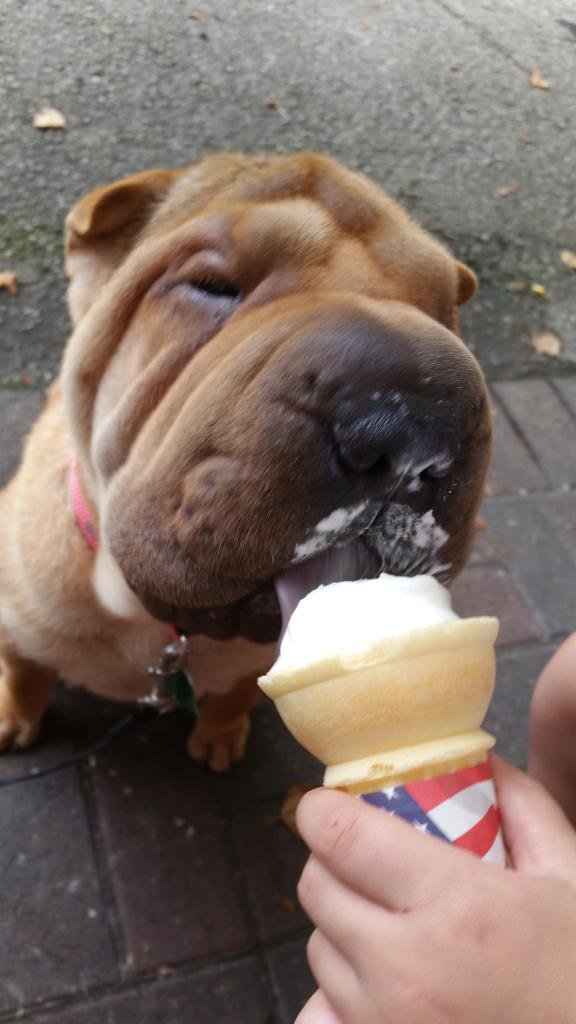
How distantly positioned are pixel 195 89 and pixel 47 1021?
459 centimetres

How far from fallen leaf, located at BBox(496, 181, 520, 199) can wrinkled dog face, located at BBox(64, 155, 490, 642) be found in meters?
3.69

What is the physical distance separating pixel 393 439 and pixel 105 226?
2.95 feet

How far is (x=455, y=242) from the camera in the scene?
4.54 metres

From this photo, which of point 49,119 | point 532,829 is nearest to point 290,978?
point 532,829

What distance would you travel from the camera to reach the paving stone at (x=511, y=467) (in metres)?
3.52

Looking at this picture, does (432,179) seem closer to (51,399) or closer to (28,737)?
(51,399)

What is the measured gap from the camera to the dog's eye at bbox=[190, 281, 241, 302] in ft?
4.90

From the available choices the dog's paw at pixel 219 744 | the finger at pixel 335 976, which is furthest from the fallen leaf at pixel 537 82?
the finger at pixel 335 976

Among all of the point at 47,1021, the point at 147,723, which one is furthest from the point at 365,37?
the point at 47,1021

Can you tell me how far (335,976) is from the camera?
3.11 feet

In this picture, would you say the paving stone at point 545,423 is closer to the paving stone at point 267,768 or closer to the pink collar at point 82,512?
the paving stone at point 267,768

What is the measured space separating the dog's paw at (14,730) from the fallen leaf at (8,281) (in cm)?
187

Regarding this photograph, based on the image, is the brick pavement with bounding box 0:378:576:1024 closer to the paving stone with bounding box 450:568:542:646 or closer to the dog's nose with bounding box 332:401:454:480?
the paving stone with bounding box 450:568:542:646

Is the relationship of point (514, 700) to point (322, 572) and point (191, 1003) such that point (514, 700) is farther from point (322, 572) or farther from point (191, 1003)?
point (322, 572)
